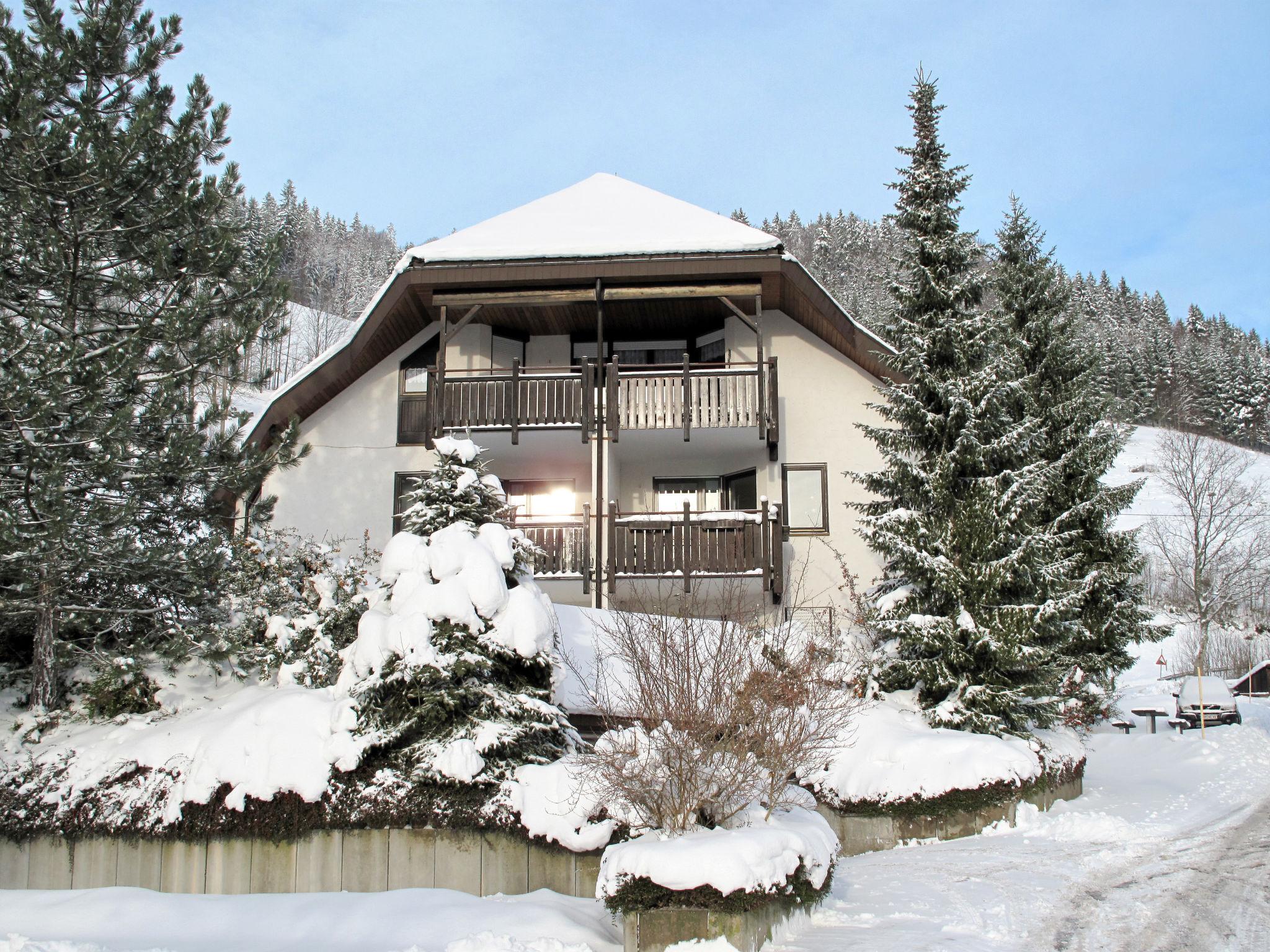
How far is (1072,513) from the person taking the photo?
19625 millimetres

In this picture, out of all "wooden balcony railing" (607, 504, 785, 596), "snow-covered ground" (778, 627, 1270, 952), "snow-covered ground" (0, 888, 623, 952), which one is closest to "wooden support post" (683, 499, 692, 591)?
"wooden balcony railing" (607, 504, 785, 596)

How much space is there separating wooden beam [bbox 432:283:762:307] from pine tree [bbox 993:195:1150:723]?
5151 millimetres

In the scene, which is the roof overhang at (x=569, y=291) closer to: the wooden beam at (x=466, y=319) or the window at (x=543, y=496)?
the wooden beam at (x=466, y=319)

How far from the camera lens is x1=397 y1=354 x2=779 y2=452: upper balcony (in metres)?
18.4

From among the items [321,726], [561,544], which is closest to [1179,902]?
[321,726]

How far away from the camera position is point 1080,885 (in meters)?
9.21

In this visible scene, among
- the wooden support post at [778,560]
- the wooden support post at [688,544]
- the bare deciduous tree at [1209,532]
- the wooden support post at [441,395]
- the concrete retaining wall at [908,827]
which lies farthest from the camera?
the bare deciduous tree at [1209,532]

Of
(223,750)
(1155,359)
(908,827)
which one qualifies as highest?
(1155,359)

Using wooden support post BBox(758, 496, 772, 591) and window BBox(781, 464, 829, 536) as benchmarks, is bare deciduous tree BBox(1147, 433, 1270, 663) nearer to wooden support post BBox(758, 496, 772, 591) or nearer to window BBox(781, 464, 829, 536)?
window BBox(781, 464, 829, 536)

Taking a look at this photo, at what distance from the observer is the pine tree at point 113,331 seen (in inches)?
403

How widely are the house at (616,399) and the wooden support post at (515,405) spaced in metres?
0.06

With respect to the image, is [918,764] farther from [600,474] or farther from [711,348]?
[711,348]

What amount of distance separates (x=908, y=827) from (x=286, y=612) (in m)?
8.16

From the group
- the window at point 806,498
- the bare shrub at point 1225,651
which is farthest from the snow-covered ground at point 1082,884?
the bare shrub at point 1225,651
